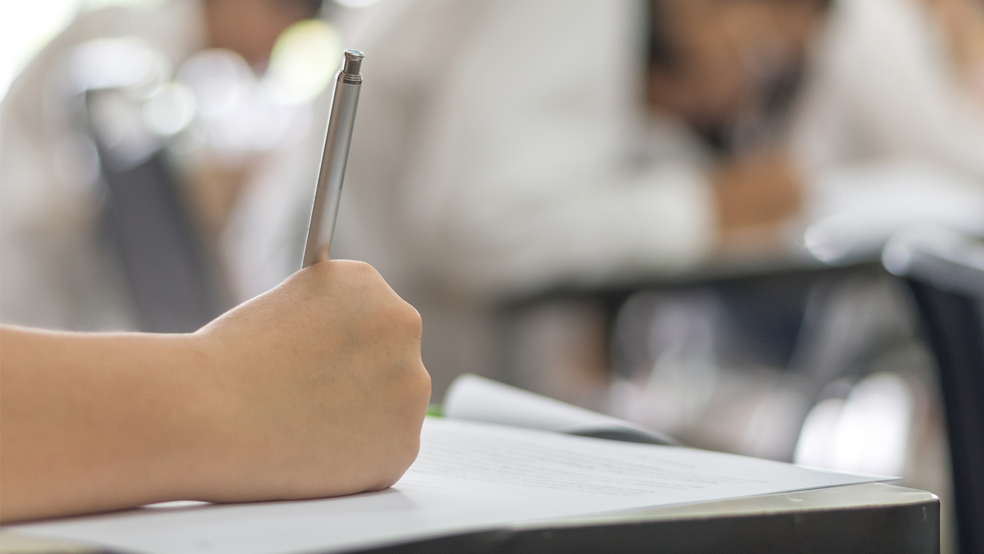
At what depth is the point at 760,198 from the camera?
0.87m

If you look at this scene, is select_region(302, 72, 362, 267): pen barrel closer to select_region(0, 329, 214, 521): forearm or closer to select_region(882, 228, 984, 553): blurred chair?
select_region(0, 329, 214, 521): forearm

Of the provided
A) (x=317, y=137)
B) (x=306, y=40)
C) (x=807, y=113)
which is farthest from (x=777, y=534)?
(x=306, y=40)

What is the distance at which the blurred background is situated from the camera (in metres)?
0.70

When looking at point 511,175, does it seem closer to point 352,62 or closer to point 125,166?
point 125,166

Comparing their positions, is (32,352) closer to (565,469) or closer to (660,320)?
(565,469)

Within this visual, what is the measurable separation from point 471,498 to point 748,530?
57mm

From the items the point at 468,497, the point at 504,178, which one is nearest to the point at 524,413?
the point at 468,497

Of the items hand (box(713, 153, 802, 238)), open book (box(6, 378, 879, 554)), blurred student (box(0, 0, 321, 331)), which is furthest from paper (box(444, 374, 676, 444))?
hand (box(713, 153, 802, 238))

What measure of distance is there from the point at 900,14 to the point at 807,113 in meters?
0.51

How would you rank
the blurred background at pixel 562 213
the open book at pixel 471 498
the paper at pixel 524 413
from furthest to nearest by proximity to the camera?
the blurred background at pixel 562 213
the paper at pixel 524 413
the open book at pixel 471 498

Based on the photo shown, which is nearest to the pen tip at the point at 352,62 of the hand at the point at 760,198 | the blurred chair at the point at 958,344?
the blurred chair at the point at 958,344

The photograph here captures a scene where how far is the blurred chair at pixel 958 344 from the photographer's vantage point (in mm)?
311

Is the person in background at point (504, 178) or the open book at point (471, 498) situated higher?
the person in background at point (504, 178)

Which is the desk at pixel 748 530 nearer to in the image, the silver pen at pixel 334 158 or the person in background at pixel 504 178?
the silver pen at pixel 334 158
